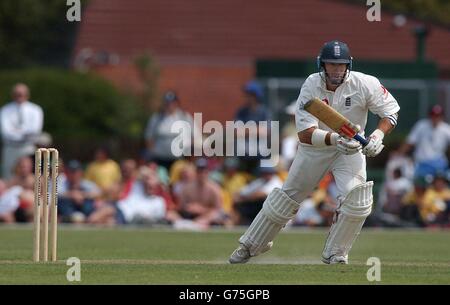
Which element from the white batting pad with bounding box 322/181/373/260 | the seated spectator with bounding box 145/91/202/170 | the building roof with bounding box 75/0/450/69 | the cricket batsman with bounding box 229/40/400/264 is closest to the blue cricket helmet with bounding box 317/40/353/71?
the cricket batsman with bounding box 229/40/400/264

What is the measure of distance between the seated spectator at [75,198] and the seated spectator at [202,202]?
1390 mm

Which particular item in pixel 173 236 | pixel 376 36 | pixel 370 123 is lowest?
pixel 173 236

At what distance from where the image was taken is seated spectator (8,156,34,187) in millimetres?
17609

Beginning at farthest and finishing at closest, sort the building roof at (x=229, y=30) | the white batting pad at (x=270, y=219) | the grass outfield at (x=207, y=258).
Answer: the building roof at (x=229, y=30), the white batting pad at (x=270, y=219), the grass outfield at (x=207, y=258)

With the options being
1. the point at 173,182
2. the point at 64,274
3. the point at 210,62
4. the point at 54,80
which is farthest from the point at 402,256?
the point at 210,62

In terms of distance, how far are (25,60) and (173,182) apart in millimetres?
25063

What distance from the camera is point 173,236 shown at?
1545cm

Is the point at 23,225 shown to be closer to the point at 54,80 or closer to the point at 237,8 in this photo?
the point at 54,80

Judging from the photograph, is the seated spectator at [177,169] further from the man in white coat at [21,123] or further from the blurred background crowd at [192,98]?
the man in white coat at [21,123]

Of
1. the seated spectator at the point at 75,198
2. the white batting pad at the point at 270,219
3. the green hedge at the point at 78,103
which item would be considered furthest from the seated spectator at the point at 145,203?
the green hedge at the point at 78,103

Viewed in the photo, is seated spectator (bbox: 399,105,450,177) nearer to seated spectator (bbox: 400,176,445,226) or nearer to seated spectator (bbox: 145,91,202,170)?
seated spectator (bbox: 400,176,445,226)

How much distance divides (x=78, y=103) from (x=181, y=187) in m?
14.6

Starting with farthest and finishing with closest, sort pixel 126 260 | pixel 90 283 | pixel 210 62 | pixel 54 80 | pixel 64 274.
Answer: pixel 210 62 → pixel 54 80 → pixel 126 260 → pixel 64 274 → pixel 90 283

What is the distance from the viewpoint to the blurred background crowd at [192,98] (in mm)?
17844
